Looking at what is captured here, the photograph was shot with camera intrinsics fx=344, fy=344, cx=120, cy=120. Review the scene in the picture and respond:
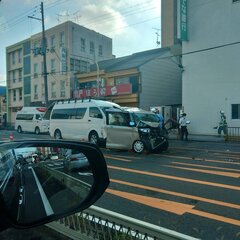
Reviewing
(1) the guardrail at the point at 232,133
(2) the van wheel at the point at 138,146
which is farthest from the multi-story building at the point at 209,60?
(2) the van wheel at the point at 138,146

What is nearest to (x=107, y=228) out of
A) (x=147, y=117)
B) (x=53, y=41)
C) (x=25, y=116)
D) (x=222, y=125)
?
(x=147, y=117)

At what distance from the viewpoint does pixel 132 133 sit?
14445 millimetres

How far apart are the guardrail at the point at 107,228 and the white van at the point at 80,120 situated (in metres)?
12.0

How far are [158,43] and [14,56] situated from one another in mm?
22861

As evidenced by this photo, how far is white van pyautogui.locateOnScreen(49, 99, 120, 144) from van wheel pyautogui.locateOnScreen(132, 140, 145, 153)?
2.05 metres

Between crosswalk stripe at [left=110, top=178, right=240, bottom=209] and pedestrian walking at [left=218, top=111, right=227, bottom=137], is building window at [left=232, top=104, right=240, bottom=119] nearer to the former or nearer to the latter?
pedestrian walking at [left=218, top=111, right=227, bottom=137]

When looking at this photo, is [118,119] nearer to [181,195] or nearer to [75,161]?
[181,195]

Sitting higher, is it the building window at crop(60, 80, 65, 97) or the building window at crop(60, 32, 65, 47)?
the building window at crop(60, 32, 65, 47)

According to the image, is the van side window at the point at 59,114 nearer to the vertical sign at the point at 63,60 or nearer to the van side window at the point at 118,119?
the van side window at the point at 118,119

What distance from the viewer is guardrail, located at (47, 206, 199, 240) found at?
123 inches

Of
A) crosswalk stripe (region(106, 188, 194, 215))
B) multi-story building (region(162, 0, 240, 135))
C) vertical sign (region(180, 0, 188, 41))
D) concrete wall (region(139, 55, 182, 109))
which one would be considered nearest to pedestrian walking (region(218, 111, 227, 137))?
multi-story building (region(162, 0, 240, 135))

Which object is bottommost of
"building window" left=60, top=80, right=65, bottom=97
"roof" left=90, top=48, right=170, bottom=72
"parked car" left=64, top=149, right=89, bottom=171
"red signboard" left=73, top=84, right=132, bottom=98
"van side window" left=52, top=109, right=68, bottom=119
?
"parked car" left=64, top=149, right=89, bottom=171

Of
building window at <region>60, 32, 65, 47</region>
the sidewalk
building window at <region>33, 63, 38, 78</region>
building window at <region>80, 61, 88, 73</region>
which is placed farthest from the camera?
building window at <region>33, 63, 38, 78</region>

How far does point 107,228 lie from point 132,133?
10899 mm
